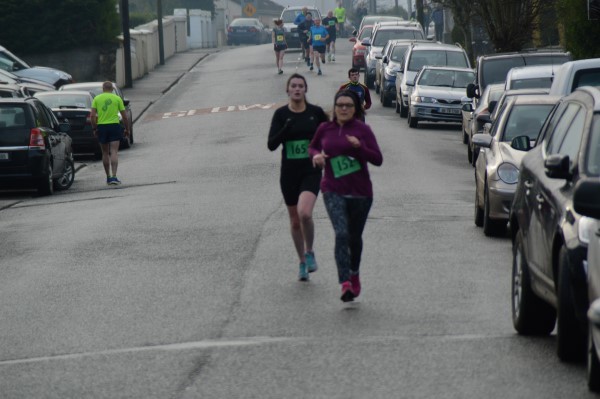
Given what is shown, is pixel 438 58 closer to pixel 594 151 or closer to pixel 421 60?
pixel 421 60

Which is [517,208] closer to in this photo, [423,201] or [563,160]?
[563,160]

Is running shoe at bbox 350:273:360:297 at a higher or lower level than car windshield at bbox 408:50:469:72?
higher

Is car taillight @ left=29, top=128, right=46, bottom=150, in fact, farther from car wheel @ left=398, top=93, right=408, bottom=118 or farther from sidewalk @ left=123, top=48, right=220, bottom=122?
sidewalk @ left=123, top=48, right=220, bottom=122

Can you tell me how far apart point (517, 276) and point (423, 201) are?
926 centimetres

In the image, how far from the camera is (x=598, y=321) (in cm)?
639

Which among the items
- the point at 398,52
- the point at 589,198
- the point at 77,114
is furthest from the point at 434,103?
the point at 589,198

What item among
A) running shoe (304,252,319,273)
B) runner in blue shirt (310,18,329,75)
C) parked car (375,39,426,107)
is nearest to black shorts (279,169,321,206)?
running shoe (304,252,319,273)

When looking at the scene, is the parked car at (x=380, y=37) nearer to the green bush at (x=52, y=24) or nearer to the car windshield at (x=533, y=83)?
the green bush at (x=52, y=24)

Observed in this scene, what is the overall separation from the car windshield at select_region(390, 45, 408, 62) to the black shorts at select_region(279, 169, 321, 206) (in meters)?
27.6

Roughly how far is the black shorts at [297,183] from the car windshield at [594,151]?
375cm

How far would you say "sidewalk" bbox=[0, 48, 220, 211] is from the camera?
4288 centimetres

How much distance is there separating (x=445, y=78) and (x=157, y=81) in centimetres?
1999

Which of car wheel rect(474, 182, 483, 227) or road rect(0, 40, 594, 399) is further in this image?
car wheel rect(474, 182, 483, 227)

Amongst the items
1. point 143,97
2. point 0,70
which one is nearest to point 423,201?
point 0,70
